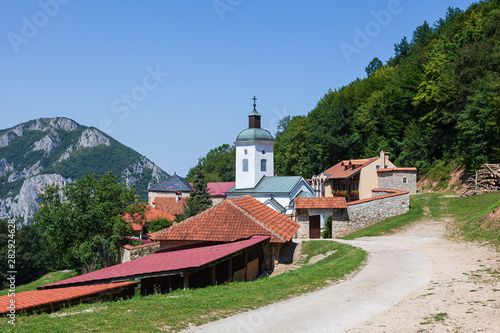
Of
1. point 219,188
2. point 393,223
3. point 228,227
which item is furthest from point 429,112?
point 219,188

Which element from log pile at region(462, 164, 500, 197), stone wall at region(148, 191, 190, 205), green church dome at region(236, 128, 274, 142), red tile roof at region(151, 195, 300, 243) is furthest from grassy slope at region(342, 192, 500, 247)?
stone wall at region(148, 191, 190, 205)

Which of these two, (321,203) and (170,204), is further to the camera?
(170,204)

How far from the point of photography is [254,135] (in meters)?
47.3

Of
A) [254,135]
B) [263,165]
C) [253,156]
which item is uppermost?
[254,135]

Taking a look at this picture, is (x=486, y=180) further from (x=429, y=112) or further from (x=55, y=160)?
(x=55, y=160)

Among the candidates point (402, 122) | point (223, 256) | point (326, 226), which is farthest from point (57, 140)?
point (223, 256)

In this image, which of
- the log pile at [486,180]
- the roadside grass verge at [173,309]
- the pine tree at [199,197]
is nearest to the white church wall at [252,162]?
the pine tree at [199,197]

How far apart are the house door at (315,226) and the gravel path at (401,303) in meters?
15.4

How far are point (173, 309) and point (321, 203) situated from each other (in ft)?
75.1

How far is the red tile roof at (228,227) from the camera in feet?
61.9

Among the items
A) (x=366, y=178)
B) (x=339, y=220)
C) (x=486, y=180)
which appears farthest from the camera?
(x=366, y=178)

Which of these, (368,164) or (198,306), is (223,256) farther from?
(368,164)

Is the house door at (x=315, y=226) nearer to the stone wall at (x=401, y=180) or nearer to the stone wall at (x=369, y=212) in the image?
the stone wall at (x=369, y=212)

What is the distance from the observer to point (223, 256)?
13.4 metres
